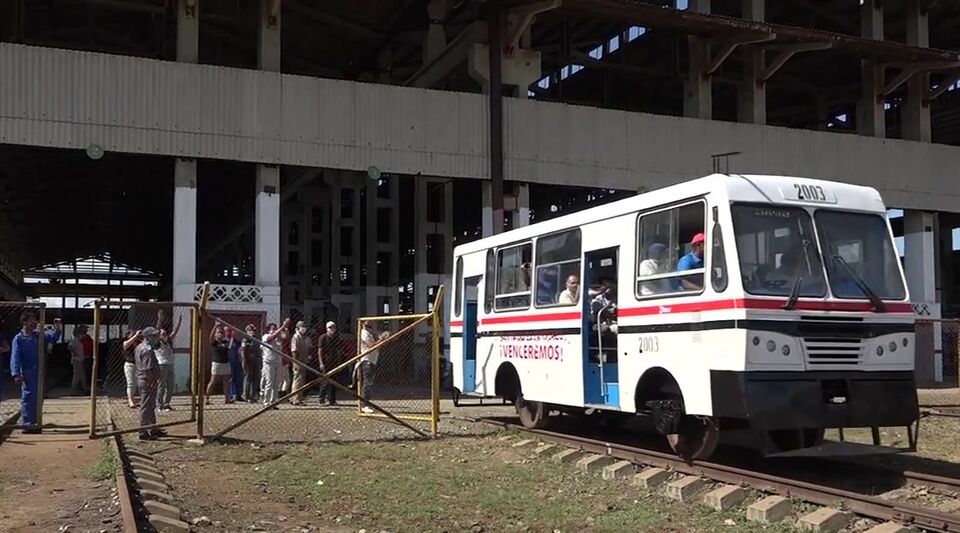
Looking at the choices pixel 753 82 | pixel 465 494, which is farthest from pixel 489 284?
pixel 753 82

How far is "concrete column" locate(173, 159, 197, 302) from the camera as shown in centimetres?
2217

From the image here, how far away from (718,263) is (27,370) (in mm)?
10443

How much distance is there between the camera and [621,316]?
11.0 metres

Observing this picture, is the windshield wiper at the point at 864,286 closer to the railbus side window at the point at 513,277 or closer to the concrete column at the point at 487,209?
the railbus side window at the point at 513,277

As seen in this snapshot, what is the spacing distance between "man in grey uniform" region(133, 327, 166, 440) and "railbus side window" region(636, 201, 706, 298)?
691 centimetres

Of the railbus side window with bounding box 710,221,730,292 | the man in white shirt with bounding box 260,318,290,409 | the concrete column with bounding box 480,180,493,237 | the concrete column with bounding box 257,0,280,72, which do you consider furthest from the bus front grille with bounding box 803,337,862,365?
the concrete column with bounding box 257,0,280,72

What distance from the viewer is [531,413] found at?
1410 centimetres

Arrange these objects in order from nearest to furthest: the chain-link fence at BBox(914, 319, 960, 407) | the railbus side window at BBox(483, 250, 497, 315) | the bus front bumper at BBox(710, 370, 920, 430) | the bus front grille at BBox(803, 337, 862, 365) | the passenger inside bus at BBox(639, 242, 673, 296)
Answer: the bus front bumper at BBox(710, 370, 920, 430), the bus front grille at BBox(803, 337, 862, 365), the passenger inside bus at BBox(639, 242, 673, 296), the railbus side window at BBox(483, 250, 497, 315), the chain-link fence at BBox(914, 319, 960, 407)

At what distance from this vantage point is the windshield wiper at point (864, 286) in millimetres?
9540

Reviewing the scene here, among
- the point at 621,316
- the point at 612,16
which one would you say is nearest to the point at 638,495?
the point at 621,316

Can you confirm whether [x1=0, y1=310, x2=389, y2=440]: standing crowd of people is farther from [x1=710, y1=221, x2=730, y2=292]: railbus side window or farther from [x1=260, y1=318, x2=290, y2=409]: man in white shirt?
[x1=710, y1=221, x2=730, y2=292]: railbus side window

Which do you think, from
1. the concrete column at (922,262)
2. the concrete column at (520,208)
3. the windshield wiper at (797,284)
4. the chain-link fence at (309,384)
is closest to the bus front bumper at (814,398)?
the windshield wiper at (797,284)

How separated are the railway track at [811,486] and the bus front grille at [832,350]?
4.16 feet

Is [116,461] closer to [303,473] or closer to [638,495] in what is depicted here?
[303,473]
